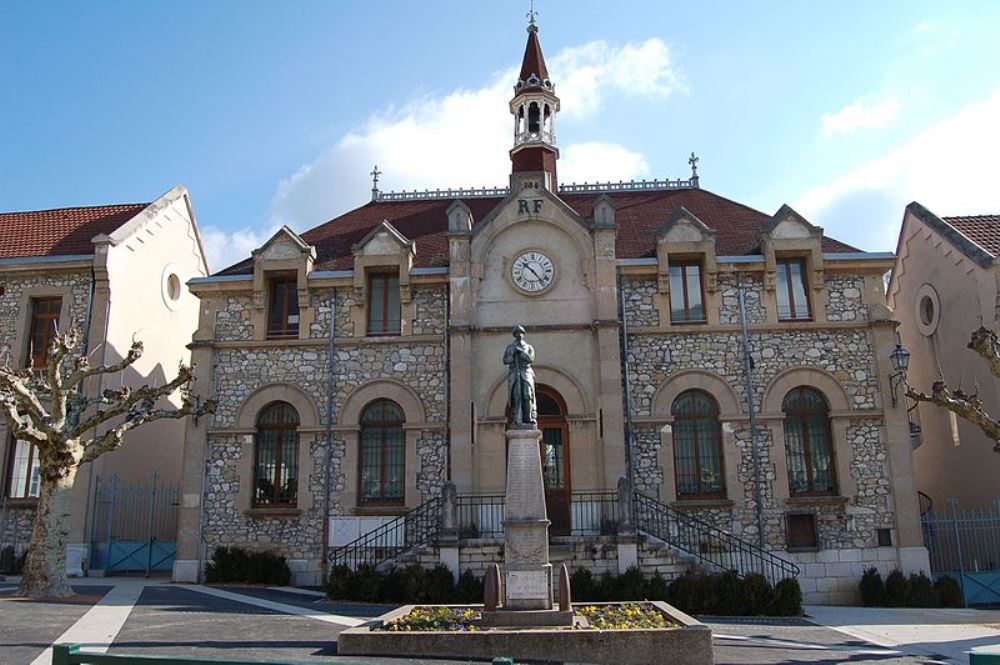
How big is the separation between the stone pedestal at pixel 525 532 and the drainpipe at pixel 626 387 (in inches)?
265

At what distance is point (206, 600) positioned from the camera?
15039 millimetres

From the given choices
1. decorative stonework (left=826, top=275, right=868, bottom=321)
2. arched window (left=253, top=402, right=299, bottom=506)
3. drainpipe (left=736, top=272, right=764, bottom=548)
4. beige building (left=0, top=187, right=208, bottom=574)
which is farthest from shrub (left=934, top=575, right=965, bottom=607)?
beige building (left=0, top=187, right=208, bottom=574)

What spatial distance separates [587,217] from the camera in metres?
23.3

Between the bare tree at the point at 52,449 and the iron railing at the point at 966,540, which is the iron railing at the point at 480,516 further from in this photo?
the iron railing at the point at 966,540

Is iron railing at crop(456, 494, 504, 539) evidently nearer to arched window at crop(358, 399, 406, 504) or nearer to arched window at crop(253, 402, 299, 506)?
arched window at crop(358, 399, 406, 504)

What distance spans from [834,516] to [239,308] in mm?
14471

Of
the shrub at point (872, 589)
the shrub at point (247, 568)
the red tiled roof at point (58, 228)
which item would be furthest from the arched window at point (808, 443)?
the red tiled roof at point (58, 228)

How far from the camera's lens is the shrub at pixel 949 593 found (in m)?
17.1

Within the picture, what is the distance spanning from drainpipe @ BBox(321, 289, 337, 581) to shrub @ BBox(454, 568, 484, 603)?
396 cm

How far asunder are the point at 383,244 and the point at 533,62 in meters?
9.62

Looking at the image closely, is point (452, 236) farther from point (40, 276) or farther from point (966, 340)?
point (966, 340)

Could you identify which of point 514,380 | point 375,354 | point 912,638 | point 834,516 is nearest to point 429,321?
point 375,354

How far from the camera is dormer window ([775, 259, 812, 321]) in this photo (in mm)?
19469

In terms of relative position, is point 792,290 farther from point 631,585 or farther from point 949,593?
point 631,585
